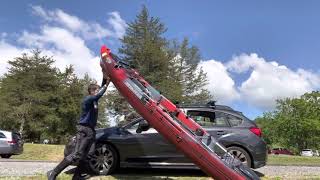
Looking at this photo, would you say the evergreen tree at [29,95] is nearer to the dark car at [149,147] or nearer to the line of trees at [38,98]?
the line of trees at [38,98]

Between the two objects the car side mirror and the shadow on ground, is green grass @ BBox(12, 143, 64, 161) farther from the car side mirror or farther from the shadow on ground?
the car side mirror

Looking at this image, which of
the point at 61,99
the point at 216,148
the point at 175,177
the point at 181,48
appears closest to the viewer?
the point at 216,148

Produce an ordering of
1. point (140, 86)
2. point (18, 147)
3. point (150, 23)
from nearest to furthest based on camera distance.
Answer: point (140, 86)
point (18, 147)
point (150, 23)

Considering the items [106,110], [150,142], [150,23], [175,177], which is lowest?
[175,177]

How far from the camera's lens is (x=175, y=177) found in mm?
11438

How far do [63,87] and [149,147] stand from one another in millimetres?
45753

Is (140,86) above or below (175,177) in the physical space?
above

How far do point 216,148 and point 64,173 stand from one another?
13.7ft

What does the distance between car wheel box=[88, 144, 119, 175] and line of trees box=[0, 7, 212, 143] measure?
36410 millimetres

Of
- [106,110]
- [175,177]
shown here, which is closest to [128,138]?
[175,177]

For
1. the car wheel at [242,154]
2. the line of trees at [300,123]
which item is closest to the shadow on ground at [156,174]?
the car wheel at [242,154]

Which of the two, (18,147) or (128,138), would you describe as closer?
(128,138)

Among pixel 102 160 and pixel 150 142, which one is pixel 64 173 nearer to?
pixel 102 160

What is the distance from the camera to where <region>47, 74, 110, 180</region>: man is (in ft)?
31.1
